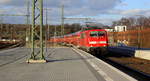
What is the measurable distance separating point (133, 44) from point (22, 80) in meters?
48.6

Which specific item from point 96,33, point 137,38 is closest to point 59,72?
point 96,33

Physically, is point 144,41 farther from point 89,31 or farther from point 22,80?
point 22,80

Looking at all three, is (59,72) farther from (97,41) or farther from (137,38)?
(137,38)

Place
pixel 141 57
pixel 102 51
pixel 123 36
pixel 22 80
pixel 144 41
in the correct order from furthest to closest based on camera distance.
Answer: pixel 123 36 → pixel 144 41 → pixel 141 57 → pixel 102 51 → pixel 22 80

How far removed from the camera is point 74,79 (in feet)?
32.3

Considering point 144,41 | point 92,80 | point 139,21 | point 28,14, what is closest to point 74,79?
point 92,80

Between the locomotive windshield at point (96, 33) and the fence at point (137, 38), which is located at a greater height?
the locomotive windshield at point (96, 33)

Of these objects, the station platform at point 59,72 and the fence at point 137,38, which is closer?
the station platform at point 59,72

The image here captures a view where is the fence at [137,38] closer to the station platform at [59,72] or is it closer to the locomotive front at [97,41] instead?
the locomotive front at [97,41]

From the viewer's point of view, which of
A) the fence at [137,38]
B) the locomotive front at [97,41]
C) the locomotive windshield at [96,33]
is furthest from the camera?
the fence at [137,38]

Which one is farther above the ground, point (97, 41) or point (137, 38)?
point (97, 41)

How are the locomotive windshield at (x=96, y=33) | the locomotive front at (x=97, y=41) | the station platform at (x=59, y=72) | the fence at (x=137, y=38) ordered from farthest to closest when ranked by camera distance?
the fence at (x=137, y=38)
the locomotive windshield at (x=96, y=33)
the locomotive front at (x=97, y=41)
the station platform at (x=59, y=72)

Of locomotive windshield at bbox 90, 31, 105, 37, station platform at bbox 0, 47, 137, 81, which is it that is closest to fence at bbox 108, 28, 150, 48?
locomotive windshield at bbox 90, 31, 105, 37

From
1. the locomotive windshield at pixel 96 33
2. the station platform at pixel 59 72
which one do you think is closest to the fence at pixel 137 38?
the locomotive windshield at pixel 96 33
